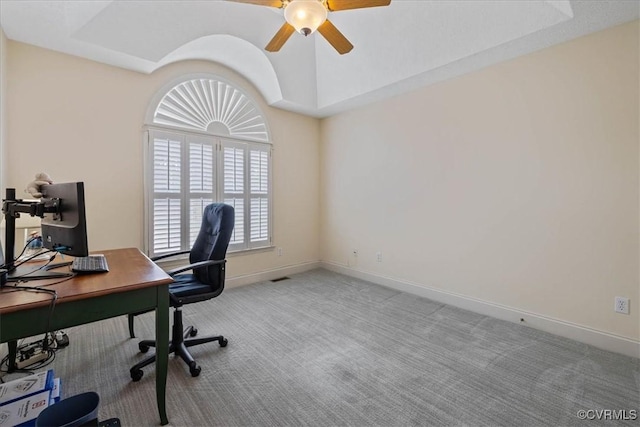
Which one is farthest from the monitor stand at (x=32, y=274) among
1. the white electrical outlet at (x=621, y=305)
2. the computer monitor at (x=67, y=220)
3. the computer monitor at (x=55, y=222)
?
the white electrical outlet at (x=621, y=305)

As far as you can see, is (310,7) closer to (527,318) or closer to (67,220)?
(67,220)

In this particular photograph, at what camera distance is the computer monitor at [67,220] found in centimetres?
138

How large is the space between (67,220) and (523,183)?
349 centimetres

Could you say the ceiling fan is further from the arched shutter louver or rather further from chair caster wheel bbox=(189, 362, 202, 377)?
chair caster wheel bbox=(189, 362, 202, 377)

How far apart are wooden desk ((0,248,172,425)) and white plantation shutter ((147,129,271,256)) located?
1695 millimetres

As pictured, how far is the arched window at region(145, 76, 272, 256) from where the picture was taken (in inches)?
130

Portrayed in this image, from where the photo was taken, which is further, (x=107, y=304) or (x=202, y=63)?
(x=202, y=63)

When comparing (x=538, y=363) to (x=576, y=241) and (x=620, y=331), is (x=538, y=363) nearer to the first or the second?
(x=620, y=331)

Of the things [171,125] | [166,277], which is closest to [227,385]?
[166,277]

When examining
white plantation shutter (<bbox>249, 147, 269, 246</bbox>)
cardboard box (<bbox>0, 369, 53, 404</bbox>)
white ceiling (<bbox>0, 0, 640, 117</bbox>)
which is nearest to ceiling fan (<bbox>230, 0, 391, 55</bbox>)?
white ceiling (<bbox>0, 0, 640, 117</bbox>)

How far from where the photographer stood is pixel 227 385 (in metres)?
1.88

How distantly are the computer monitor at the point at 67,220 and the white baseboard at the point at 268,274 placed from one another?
2450 millimetres

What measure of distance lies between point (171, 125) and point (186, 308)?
6.80ft

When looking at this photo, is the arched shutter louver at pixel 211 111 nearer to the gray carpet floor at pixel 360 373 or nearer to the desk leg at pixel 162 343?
the gray carpet floor at pixel 360 373
